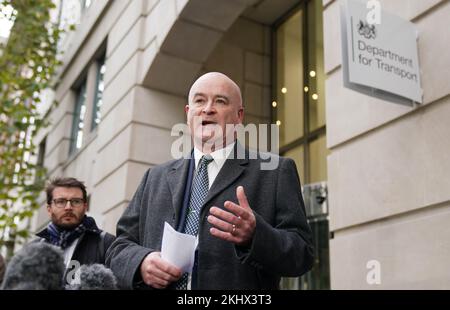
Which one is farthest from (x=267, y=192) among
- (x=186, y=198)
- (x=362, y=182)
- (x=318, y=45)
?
(x=318, y=45)

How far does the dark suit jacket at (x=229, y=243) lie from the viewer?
7.27 feet

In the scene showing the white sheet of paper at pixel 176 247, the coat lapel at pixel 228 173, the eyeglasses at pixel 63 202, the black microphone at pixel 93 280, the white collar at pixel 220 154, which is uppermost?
the eyeglasses at pixel 63 202

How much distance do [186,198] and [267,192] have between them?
385 millimetres

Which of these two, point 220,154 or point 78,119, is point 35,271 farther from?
point 78,119

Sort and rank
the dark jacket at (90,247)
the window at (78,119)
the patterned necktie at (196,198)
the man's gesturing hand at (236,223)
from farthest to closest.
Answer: the window at (78,119) → the dark jacket at (90,247) → the patterned necktie at (196,198) → the man's gesturing hand at (236,223)

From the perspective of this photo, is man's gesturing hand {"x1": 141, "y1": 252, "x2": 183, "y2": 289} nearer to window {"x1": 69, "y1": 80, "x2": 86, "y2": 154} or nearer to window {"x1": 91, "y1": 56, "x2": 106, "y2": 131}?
window {"x1": 91, "y1": 56, "x2": 106, "y2": 131}

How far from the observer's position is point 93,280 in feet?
4.19

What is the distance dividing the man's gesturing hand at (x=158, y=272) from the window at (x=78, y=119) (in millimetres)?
11826

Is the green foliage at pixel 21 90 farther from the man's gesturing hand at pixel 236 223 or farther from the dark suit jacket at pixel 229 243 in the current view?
the man's gesturing hand at pixel 236 223

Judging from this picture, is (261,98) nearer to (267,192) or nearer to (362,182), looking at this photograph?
(362,182)

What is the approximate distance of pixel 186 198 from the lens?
103 inches

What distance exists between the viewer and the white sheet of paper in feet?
7.19

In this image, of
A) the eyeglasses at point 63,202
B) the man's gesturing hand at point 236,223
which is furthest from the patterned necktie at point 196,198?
the eyeglasses at point 63,202

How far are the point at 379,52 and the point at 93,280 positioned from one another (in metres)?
3.35
